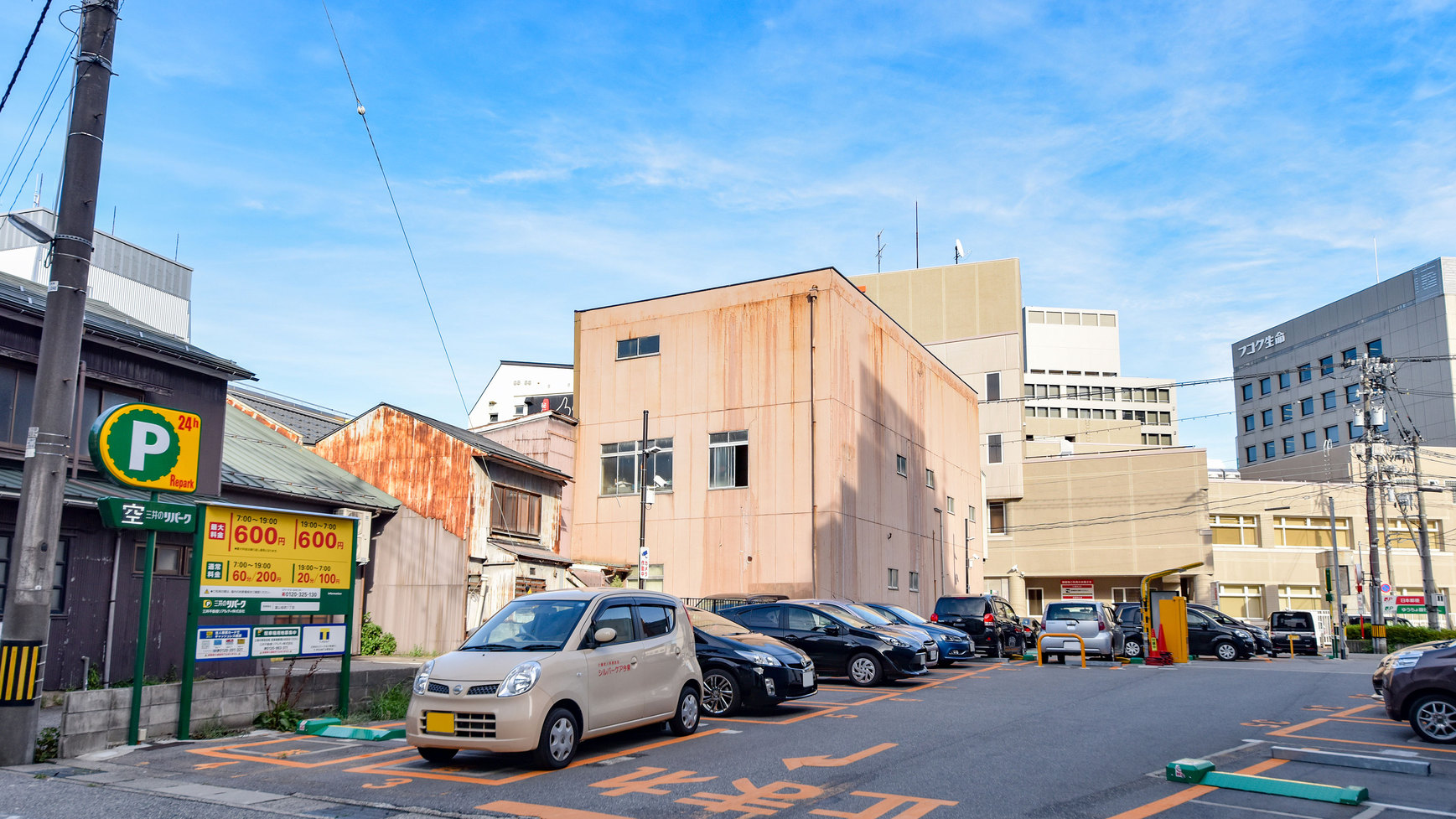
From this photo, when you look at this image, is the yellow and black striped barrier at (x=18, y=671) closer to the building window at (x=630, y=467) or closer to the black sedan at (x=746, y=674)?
the black sedan at (x=746, y=674)

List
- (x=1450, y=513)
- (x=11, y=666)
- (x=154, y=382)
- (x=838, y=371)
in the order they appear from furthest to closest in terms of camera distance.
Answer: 1. (x=1450, y=513)
2. (x=838, y=371)
3. (x=154, y=382)
4. (x=11, y=666)

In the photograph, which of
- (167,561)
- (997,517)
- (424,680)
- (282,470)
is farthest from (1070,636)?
(997,517)

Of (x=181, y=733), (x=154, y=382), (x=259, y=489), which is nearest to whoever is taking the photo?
(x=181, y=733)

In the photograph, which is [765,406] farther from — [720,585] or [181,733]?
[181,733]

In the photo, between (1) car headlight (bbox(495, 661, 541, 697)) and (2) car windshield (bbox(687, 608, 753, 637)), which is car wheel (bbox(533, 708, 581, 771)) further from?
(2) car windshield (bbox(687, 608, 753, 637))

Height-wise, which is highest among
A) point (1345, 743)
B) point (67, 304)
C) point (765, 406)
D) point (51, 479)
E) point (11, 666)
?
point (765, 406)

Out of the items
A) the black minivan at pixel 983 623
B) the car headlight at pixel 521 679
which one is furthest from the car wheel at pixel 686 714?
the black minivan at pixel 983 623

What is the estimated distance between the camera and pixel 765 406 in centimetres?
3002

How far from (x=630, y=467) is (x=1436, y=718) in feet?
76.0

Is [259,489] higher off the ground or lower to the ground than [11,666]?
higher

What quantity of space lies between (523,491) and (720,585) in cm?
657

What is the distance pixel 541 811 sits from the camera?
753 cm

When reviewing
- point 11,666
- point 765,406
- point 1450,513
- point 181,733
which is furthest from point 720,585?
point 1450,513

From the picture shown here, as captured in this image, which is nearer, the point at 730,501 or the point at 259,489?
the point at 259,489
